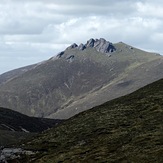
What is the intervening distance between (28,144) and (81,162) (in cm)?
2788

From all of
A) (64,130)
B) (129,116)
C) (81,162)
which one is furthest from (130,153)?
(64,130)

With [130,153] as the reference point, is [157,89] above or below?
above

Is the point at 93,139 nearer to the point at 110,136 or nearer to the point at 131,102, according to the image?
the point at 110,136

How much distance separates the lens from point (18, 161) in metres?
66.6

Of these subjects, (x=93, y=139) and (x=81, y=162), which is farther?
(x=93, y=139)

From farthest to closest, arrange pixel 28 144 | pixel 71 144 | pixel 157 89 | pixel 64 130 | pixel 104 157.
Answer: pixel 157 89 < pixel 64 130 < pixel 28 144 < pixel 71 144 < pixel 104 157

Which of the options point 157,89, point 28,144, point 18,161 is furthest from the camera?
point 157,89

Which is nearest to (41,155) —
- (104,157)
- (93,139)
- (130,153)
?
(93,139)

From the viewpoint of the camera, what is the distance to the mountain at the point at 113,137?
54.4 m

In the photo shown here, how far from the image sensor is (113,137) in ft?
225

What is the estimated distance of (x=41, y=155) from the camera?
6856 cm

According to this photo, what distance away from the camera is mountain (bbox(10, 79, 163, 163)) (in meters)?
54.4

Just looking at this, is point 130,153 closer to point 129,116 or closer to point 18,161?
point 18,161

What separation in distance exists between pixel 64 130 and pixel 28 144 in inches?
404
